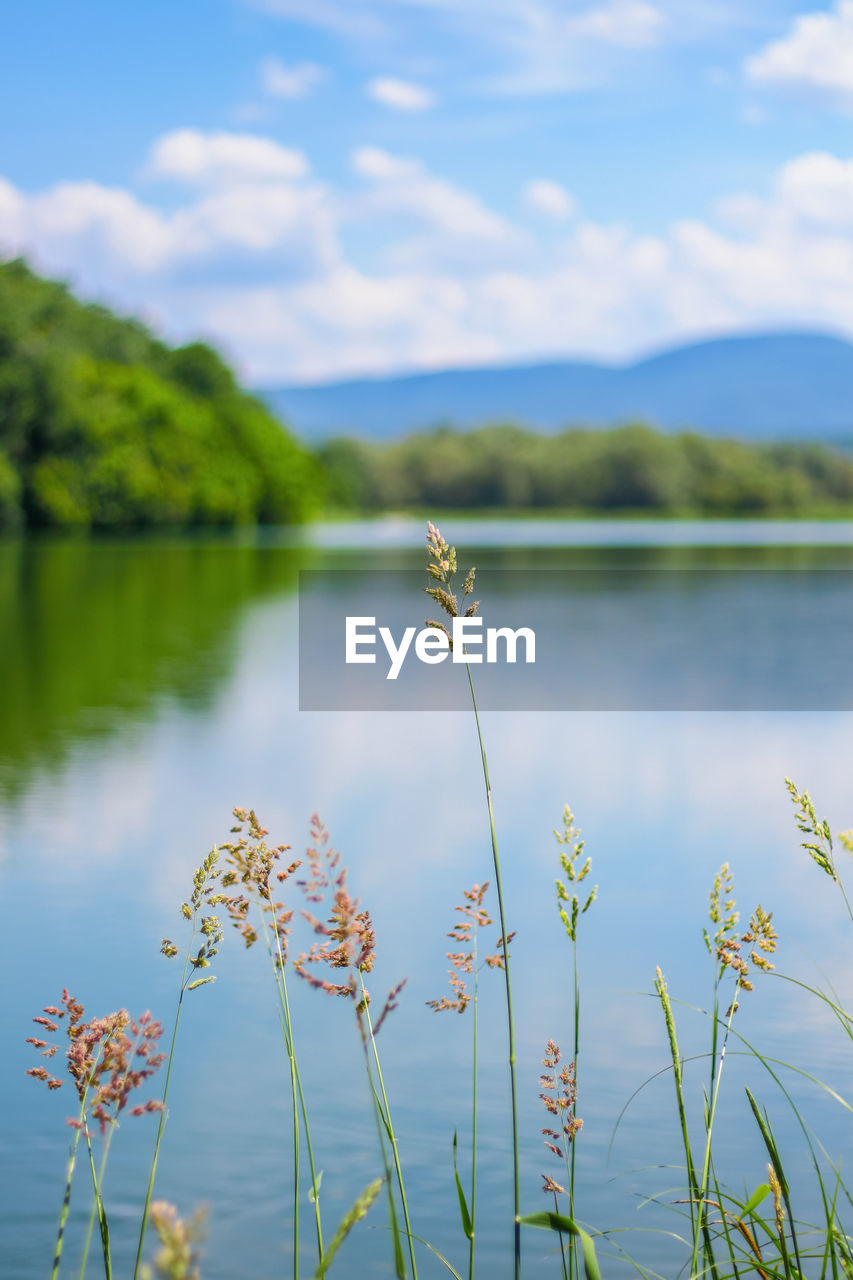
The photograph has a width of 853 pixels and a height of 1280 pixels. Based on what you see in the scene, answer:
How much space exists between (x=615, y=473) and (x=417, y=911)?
79545 millimetres

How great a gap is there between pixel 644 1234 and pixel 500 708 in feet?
29.0

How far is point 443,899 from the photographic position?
19.3ft

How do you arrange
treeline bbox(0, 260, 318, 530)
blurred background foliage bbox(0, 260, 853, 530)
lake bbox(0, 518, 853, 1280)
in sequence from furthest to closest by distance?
1. blurred background foliage bbox(0, 260, 853, 530)
2. treeline bbox(0, 260, 318, 530)
3. lake bbox(0, 518, 853, 1280)

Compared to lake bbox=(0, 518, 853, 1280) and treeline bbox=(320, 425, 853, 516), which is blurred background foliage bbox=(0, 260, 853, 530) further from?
lake bbox=(0, 518, 853, 1280)

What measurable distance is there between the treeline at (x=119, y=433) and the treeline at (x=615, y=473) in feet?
45.4

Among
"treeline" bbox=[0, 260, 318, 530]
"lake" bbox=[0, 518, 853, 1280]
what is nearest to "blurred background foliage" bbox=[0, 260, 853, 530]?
"treeline" bbox=[0, 260, 318, 530]

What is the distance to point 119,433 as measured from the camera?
5606 cm

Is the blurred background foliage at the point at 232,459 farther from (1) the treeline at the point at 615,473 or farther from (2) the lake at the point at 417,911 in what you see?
(2) the lake at the point at 417,911

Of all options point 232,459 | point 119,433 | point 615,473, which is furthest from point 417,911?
point 615,473

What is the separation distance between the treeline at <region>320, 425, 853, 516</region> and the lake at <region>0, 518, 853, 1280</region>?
66.1m

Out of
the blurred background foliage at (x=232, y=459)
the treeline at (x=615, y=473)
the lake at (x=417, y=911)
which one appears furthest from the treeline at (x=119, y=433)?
the lake at (x=417, y=911)

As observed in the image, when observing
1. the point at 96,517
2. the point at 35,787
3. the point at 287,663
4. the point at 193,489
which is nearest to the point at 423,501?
the point at 193,489

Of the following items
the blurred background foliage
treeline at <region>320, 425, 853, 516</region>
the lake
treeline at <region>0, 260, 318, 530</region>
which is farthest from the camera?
treeline at <region>320, 425, 853, 516</region>

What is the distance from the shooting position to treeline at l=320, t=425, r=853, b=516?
261 feet
